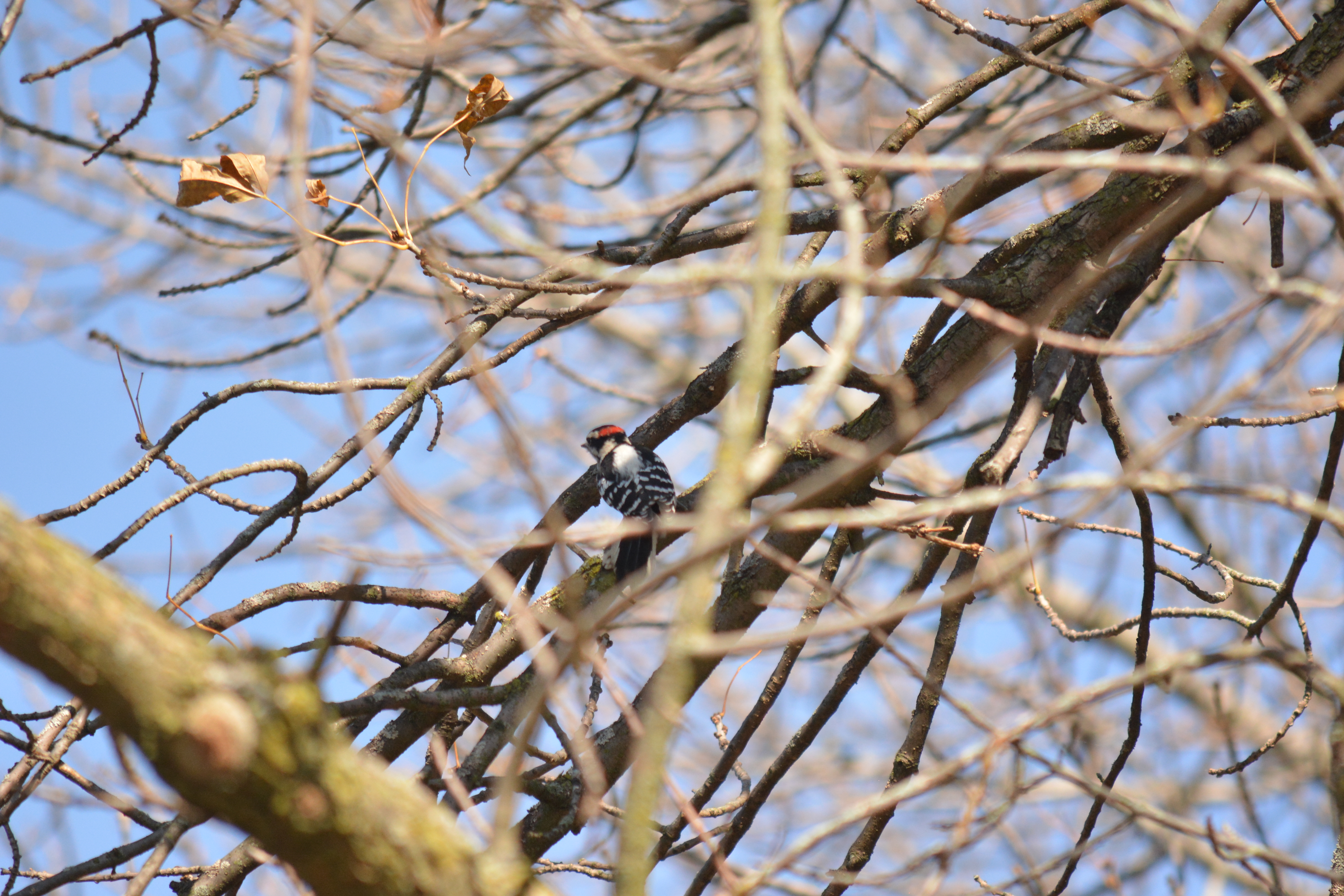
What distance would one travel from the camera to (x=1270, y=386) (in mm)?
6727

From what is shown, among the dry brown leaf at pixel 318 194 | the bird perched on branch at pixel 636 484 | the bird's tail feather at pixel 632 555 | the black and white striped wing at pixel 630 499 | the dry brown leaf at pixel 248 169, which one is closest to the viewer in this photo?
the dry brown leaf at pixel 248 169

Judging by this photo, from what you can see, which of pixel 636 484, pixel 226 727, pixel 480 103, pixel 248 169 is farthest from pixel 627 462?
pixel 226 727

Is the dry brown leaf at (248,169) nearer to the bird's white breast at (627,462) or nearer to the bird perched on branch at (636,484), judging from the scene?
the bird perched on branch at (636,484)

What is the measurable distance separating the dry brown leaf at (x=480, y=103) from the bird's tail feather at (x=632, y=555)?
133 centimetres

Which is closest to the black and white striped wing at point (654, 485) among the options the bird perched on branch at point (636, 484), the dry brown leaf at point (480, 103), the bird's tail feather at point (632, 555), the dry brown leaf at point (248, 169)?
the bird perched on branch at point (636, 484)

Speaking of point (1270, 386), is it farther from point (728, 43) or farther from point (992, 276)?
point (992, 276)

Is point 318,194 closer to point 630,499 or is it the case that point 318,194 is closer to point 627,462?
point 627,462

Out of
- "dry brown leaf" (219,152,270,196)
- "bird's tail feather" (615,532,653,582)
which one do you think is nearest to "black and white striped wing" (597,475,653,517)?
"bird's tail feather" (615,532,653,582)

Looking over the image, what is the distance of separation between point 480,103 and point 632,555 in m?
1.60

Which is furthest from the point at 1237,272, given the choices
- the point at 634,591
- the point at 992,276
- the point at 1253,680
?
the point at 634,591

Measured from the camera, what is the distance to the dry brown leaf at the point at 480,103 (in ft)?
9.77

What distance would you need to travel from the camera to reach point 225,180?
2.77 m

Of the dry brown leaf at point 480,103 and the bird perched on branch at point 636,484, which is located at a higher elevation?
the bird perched on branch at point 636,484

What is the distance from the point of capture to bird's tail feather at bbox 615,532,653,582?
3.61 m
